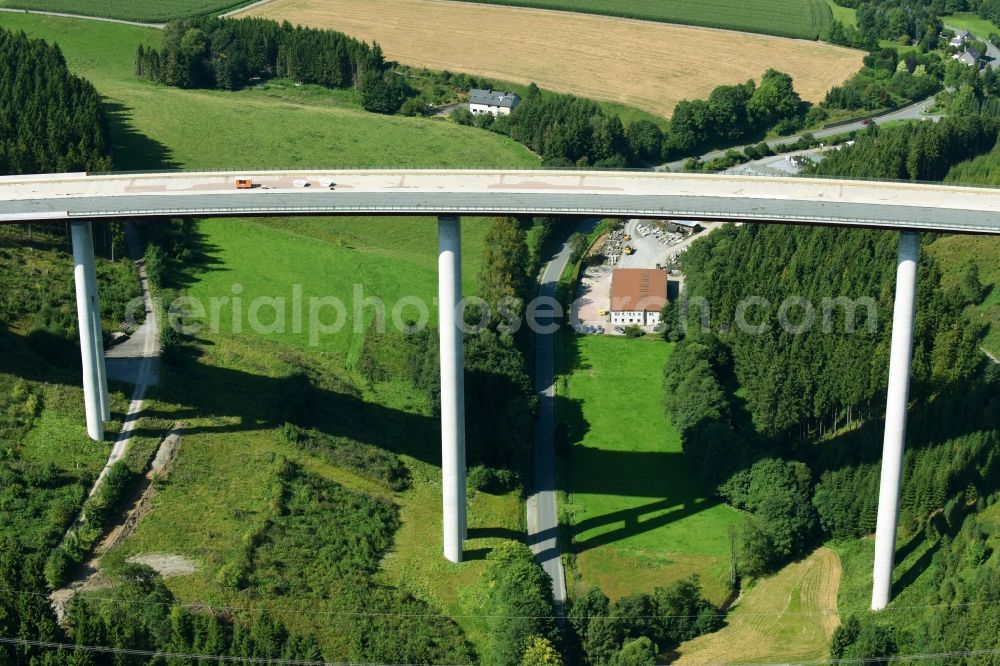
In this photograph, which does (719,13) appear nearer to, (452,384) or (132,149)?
(132,149)

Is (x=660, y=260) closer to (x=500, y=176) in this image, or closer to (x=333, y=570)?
(x=500, y=176)

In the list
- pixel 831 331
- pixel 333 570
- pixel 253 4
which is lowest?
pixel 333 570

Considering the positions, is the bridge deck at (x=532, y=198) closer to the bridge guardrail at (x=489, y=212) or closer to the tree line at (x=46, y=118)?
the bridge guardrail at (x=489, y=212)

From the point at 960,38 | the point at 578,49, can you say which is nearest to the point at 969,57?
the point at 960,38

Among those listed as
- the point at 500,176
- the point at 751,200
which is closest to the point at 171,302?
the point at 500,176

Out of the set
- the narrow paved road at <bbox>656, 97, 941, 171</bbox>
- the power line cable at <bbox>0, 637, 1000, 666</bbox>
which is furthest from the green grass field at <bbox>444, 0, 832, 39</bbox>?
the power line cable at <bbox>0, 637, 1000, 666</bbox>

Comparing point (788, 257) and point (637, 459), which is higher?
point (788, 257)
